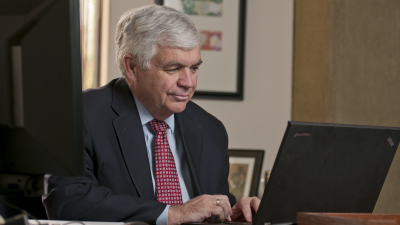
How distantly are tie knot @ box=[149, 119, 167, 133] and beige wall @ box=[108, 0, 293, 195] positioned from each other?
1044 mm

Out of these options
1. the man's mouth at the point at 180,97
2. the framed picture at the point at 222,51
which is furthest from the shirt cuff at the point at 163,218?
the framed picture at the point at 222,51

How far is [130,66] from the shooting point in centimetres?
169

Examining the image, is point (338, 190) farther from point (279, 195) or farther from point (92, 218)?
point (92, 218)

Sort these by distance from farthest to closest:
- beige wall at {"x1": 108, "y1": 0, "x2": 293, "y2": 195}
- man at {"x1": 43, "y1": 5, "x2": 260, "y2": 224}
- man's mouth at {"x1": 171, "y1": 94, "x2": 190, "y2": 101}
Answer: beige wall at {"x1": 108, "y1": 0, "x2": 293, "y2": 195}, man's mouth at {"x1": 171, "y1": 94, "x2": 190, "y2": 101}, man at {"x1": 43, "y1": 5, "x2": 260, "y2": 224}

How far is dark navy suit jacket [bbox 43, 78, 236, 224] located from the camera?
1323 millimetres

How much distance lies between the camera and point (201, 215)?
1282 millimetres

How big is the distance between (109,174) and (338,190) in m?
0.81

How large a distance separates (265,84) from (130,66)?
129 cm

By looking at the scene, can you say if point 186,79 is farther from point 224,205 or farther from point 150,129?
point 224,205

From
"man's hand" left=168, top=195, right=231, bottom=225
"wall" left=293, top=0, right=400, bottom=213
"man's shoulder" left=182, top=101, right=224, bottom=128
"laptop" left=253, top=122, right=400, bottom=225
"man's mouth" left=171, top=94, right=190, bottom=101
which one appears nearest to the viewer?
"laptop" left=253, top=122, right=400, bottom=225

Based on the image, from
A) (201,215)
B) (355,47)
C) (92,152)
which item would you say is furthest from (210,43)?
(201,215)

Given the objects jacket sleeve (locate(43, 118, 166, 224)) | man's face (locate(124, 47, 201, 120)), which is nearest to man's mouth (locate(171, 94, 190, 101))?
man's face (locate(124, 47, 201, 120))

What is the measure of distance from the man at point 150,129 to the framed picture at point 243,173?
28.8 inches

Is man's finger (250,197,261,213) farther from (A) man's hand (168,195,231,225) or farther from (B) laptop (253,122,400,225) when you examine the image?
(B) laptop (253,122,400,225)
